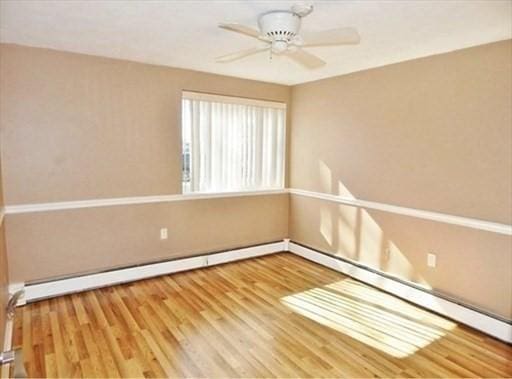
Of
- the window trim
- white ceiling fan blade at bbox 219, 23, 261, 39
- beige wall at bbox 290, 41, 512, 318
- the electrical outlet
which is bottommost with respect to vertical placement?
the electrical outlet

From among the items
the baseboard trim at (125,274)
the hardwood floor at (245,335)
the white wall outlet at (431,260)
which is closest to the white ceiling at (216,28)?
the white wall outlet at (431,260)

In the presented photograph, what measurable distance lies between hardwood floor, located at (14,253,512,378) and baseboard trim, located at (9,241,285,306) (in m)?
0.10

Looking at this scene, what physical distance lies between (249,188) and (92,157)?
1909mm

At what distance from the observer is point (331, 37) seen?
2.03 m

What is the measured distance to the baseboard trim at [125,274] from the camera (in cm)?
316

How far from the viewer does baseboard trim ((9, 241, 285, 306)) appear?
3158 mm

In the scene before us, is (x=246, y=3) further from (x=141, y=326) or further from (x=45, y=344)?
(x=45, y=344)

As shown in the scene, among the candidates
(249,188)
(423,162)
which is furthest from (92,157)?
(423,162)

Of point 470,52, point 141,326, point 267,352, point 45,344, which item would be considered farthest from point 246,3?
point 45,344

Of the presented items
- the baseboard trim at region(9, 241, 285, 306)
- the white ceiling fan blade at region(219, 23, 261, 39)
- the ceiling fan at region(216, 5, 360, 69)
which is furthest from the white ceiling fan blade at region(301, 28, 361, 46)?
the baseboard trim at region(9, 241, 285, 306)

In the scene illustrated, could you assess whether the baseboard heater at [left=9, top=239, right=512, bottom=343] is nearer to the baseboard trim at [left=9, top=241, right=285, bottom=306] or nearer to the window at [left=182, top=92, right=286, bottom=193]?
the baseboard trim at [left=9, top=241, right=285, bottom=306]

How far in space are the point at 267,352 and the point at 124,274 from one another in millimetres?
1868

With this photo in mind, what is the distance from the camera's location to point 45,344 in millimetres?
2492

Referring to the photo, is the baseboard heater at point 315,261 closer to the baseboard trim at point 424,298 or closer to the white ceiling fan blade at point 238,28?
the baseboard trim at point 424,298
